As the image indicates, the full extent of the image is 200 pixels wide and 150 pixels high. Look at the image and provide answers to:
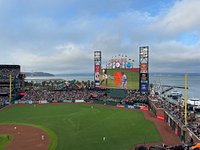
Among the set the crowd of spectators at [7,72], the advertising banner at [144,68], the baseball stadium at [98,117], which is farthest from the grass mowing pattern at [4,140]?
the crowd of spectators at [7,72]

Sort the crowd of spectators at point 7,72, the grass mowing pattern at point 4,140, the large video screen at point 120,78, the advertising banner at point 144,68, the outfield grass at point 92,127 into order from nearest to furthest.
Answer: the grass mowing pattern at point 4,140 → the outfield grass at point 92,127 → the advertising banner at point 144,68 → the large video screen at point 120,78 → the crowd of spectators at point 7,72

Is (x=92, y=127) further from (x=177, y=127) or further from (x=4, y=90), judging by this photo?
(x=4, y=90)

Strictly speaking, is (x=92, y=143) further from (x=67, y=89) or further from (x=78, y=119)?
(x=67, y=89)

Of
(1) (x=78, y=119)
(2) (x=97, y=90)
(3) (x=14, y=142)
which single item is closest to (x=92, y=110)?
(1) (x=78, y=119)

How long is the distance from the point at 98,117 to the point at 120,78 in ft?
68.3

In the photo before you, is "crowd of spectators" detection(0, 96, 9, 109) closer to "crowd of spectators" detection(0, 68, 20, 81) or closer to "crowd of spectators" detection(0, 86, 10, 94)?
"crowd of spectators" detection(0, 86, 10, 94)

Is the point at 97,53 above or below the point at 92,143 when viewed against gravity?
above

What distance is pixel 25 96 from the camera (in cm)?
8681

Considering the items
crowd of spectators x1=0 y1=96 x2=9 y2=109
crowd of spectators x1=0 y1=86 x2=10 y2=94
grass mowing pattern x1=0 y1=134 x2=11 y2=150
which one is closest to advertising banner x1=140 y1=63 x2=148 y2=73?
grass mowing pattern x1=0 y1=134 x2=11 y2=150

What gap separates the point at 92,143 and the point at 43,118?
23142 millimetres

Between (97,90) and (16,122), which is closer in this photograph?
(16,122)

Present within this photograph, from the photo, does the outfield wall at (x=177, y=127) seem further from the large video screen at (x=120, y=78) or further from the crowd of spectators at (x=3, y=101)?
the crowd of spectators at (x=3, y=101)

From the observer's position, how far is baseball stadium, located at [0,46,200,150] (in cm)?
3566

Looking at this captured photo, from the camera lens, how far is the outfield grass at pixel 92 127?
35594mm
